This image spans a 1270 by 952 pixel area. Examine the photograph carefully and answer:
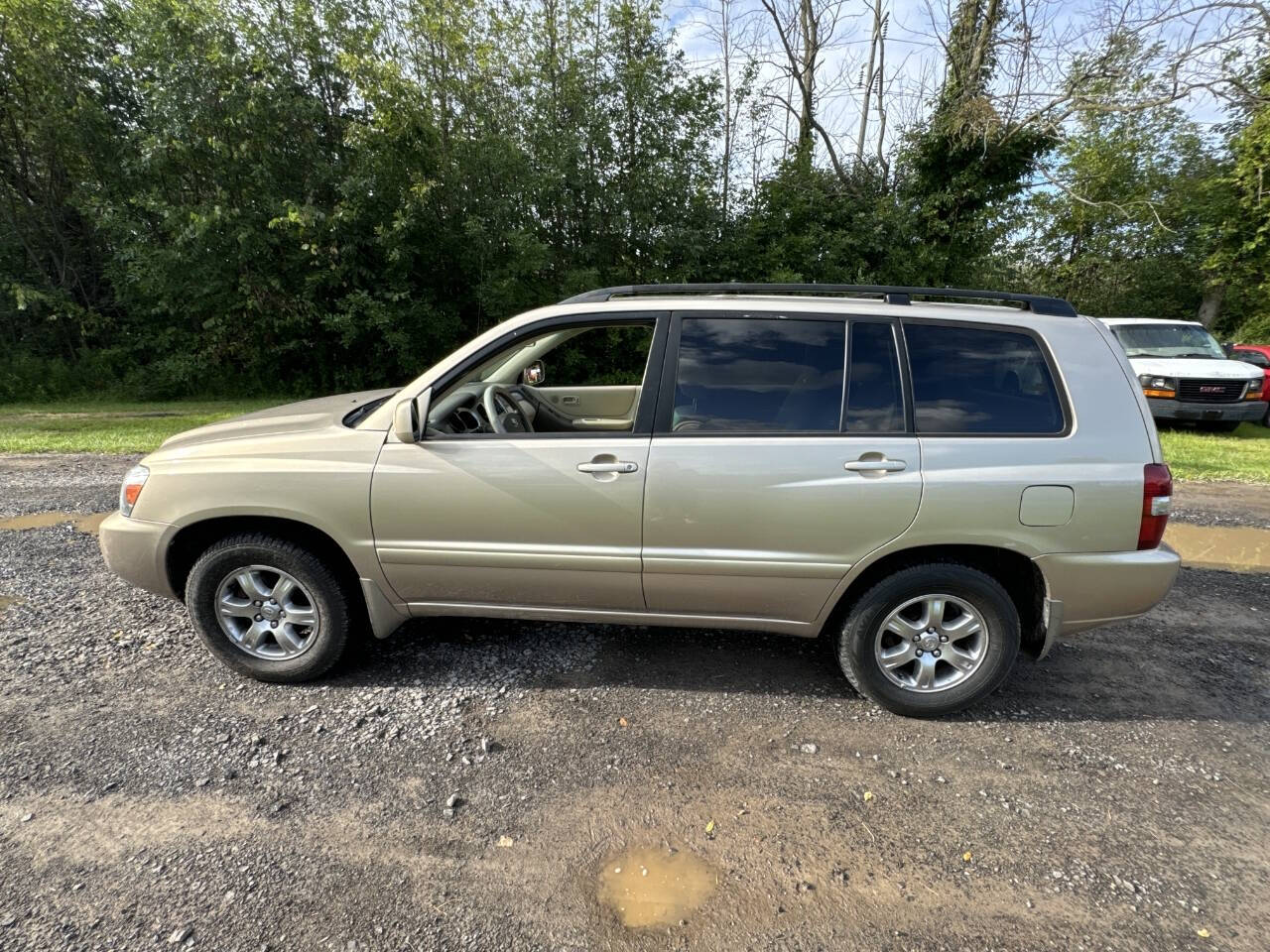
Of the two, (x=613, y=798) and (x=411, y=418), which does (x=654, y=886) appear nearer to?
(x=613, y=798)

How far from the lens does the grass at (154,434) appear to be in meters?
8.25

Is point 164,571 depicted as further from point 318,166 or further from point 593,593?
point 318,166

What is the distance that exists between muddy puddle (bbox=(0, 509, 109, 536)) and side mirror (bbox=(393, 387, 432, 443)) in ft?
13.2

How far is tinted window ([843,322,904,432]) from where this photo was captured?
2.89m

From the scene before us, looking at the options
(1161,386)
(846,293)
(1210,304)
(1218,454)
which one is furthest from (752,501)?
(1210,304)

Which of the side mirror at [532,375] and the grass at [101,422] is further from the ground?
the side mirror at [532,375]

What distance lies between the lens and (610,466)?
9.51ft

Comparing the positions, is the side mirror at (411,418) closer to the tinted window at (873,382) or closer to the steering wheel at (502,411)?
the steering wheel at (502,411)

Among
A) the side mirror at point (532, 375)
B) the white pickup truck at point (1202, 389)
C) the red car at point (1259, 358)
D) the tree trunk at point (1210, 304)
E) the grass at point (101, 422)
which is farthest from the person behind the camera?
the tree trunk at point (1210, 304)

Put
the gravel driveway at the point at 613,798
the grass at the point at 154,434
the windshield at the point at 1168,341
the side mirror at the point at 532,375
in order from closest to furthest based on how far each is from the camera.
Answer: the gravel driveway at the point at 613,798, the side mirror at the point at 532,375, the grass at the point at 154,434, the windshield at the point at 1168,341

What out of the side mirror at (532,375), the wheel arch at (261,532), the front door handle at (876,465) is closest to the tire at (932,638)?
the front door handle at (876,465)

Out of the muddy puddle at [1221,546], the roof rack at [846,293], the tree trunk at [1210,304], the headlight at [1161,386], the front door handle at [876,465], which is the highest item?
the tree trunk at [1210,304]

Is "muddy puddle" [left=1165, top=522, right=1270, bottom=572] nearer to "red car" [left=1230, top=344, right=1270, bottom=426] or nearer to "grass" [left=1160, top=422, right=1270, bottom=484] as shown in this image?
"grass" [left=1160, top=422, right=1270, bottom=484]

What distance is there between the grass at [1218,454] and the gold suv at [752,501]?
621cm
